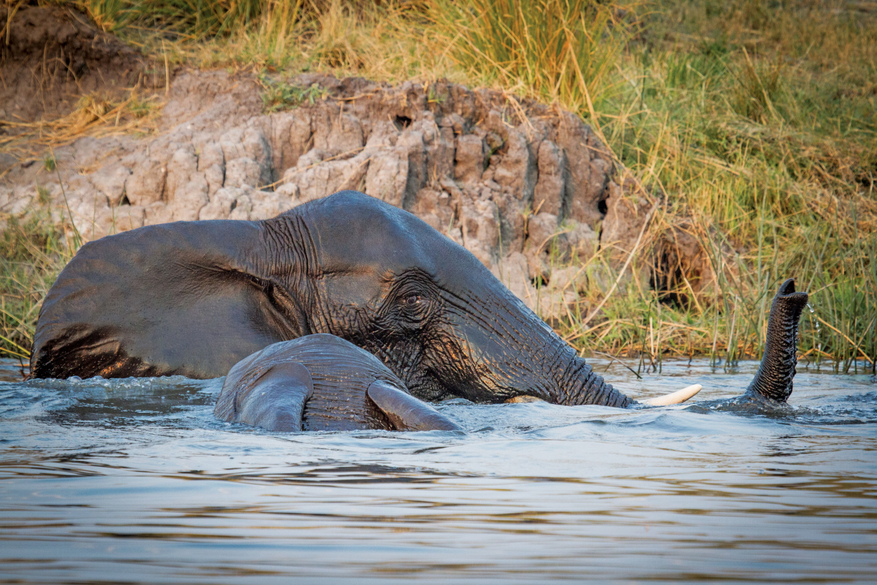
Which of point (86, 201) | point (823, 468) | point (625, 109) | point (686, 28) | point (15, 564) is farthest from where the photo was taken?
point (686, 28)

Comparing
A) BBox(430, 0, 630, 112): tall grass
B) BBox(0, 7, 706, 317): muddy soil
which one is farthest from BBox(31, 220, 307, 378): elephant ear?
BBox(430, 0, 630, 112): tall grass

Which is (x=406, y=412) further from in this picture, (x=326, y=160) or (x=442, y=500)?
(x=326, y=160)

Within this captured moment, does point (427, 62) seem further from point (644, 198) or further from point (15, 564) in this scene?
point (15, 564)

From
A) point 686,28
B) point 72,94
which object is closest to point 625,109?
point 72,94

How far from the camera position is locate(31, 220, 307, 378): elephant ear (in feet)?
15.1

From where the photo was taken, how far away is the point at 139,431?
11.5 ft

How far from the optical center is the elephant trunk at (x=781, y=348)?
4.22m

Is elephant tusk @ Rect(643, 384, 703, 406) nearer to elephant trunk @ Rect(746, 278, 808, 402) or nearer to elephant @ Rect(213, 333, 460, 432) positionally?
elephant trunk @ Rect(746, 278, 808, 402)

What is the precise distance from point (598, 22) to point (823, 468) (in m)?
7.53

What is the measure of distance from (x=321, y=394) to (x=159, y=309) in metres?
1.37

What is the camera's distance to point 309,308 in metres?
4.78

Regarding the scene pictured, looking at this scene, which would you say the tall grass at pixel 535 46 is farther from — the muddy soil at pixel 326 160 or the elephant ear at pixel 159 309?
the elephant ear at pixel 159 309

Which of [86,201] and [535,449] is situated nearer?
[535,449]

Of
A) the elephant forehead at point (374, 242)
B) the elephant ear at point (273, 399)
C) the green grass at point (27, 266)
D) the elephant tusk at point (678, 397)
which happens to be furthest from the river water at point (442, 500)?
the green grass at point (27, 266)
